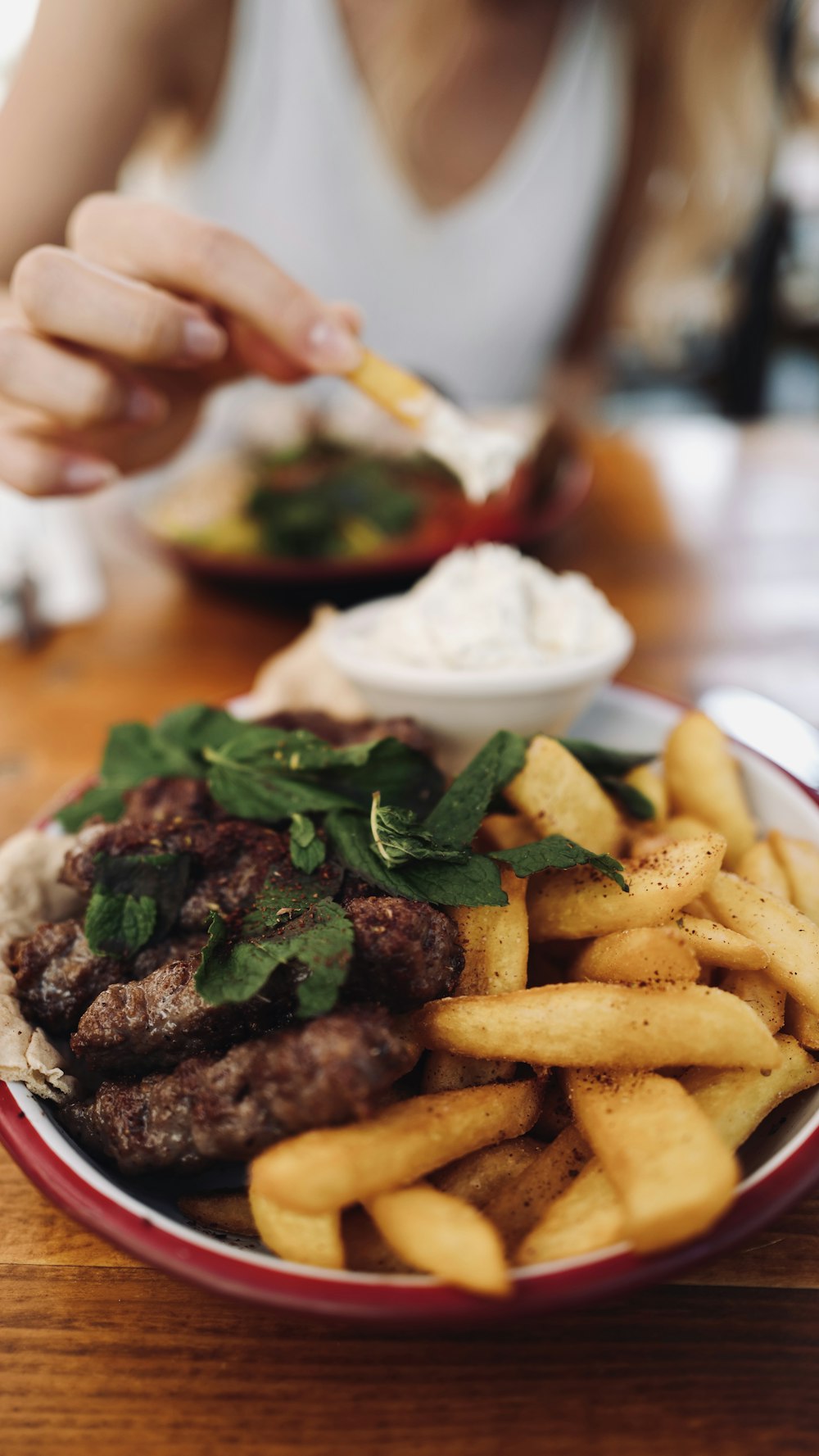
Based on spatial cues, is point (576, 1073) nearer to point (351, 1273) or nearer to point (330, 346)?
point (351, 1273)

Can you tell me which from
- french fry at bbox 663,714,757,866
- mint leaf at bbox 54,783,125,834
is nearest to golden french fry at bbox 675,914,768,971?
french fry at bbox 663,714,757,866

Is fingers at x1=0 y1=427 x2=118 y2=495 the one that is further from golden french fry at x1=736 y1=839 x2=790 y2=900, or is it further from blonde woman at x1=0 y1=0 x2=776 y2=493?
golden french fry at x1=736 y1=839 x2=790 y2=900

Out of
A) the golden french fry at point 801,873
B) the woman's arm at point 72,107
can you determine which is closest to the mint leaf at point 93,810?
the golden french fry at point 801,873

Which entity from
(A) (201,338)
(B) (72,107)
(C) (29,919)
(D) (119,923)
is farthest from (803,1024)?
(B) (72,107)

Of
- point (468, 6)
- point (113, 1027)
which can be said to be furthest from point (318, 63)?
point (113, 1027)

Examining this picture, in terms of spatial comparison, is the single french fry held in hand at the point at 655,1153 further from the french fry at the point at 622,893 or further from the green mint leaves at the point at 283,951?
the green mint leaves at the point at 283,951

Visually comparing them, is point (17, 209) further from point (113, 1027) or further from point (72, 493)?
point (113, 1027)

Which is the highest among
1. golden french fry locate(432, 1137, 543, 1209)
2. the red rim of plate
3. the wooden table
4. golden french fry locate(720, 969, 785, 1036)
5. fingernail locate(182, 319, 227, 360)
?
fingernail locate(182, 319, 227, 360)
